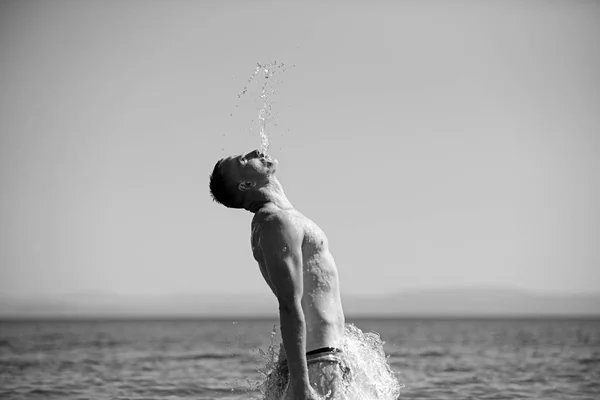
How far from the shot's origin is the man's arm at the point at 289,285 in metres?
3.51

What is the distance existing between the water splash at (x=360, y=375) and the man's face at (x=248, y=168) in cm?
92

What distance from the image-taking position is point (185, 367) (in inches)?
899

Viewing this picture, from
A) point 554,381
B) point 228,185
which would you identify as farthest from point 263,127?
point 554,381

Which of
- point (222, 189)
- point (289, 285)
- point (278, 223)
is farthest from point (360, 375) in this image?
point (222, 189)

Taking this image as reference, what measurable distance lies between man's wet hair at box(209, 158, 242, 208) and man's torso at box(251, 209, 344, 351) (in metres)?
0.20

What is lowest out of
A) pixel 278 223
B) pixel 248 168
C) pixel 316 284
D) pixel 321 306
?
pixel 321 306

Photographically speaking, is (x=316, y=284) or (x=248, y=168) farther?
(x=248, y=168)

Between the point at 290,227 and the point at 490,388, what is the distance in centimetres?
1385

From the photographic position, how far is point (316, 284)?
374cm

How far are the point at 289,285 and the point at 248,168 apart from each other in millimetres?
666

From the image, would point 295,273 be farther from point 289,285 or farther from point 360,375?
point 360,375

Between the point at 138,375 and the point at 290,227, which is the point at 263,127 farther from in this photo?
the point at 138,375

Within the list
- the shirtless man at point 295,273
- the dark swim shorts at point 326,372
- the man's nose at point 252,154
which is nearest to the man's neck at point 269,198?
the shirtless man at point 295,273

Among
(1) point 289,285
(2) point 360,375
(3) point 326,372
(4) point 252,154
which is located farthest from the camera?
(4) point 252,154
